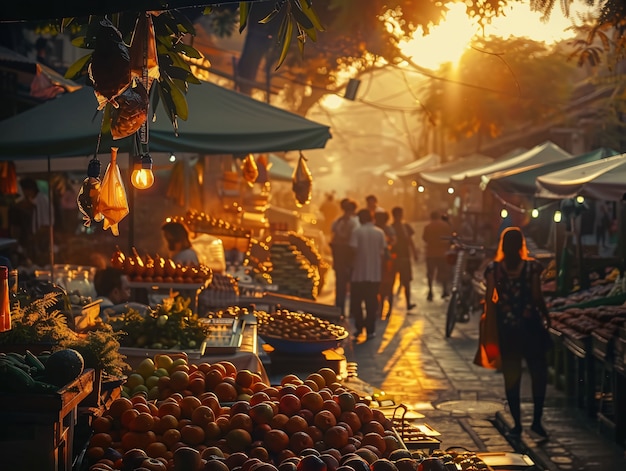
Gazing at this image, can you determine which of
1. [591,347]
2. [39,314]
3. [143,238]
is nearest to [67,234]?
[143,238]

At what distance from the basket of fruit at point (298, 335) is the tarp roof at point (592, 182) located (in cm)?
373

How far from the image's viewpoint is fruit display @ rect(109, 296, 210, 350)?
24.3ft

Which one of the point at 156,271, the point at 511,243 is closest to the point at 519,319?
the point at 511,243

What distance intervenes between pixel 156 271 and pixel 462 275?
9.42m

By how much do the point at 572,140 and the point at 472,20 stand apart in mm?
24586

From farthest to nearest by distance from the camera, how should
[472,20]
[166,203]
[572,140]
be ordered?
[572,140]
[166,203]
[472,20]

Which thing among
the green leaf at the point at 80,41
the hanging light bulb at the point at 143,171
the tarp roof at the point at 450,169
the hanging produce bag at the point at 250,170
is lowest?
the hanging light bulb at the point at 143,171

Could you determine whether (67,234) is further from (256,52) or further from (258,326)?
(258,326)

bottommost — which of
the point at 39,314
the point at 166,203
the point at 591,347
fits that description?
the point at 591,347

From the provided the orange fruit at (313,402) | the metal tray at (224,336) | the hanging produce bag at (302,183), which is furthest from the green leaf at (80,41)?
the hanging produce bag at (302,183)

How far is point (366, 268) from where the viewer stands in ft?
50.9

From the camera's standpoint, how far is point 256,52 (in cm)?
2095

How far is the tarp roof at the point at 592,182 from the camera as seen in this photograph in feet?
35.6

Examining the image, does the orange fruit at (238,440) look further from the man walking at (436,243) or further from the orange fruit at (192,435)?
the man walking at (436,243)
